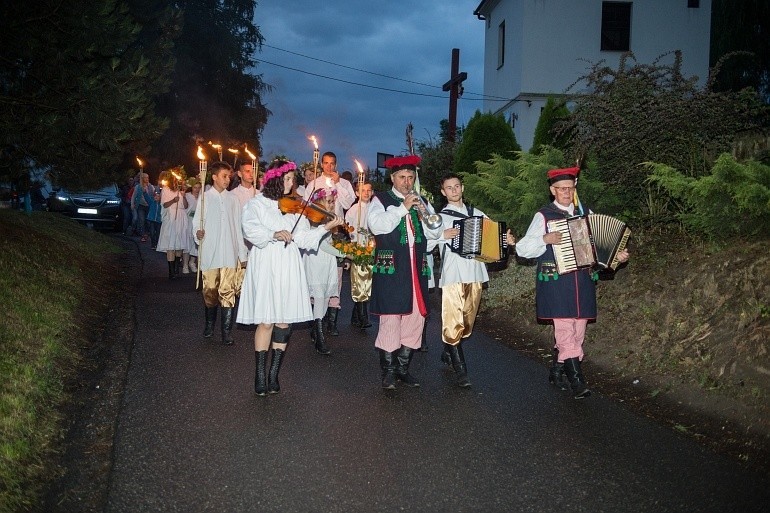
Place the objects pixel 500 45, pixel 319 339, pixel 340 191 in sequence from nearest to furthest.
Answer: pixel 319 339 < pixel 340 191 < pixel 500 45

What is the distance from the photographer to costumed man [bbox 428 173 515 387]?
7920 mm

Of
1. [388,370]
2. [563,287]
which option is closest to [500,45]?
[563,287]

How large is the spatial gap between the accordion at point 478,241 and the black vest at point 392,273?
0.37 metres

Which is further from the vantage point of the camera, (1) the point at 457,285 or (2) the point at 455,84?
(2) the point at 455,84

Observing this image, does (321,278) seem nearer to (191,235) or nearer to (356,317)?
(356,317)

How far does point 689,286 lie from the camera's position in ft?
28.5

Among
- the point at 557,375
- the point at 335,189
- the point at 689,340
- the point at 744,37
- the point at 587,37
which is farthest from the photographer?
the point at 744,37

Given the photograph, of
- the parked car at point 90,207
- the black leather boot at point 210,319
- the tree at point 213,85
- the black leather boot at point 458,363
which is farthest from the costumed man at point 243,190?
the tree at point 213,85

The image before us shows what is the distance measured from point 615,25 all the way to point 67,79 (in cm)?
1794

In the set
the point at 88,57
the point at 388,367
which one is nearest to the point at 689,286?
the point at 388,367

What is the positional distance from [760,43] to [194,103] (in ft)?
83.5

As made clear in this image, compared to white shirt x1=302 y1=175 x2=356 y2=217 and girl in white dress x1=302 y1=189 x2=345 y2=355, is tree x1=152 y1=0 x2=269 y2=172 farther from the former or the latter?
girl in white dress x1=302 y1=189 x2=345 y2=355

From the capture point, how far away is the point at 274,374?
7.33 metres

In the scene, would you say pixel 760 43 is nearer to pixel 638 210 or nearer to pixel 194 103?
pixel 638 210
